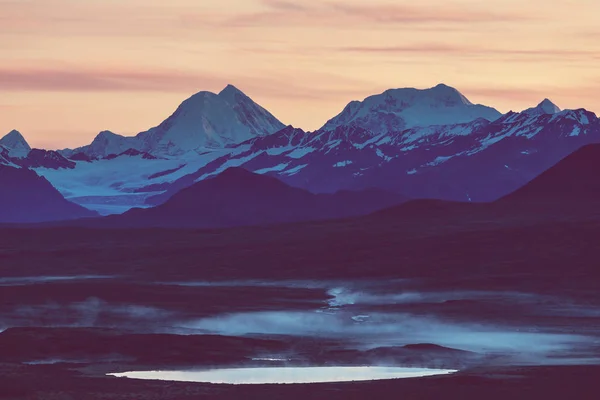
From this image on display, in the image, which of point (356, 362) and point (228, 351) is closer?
point (356, 362)

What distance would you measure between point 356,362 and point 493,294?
48.9 meters

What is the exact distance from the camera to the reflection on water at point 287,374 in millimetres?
62406

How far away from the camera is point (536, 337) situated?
8144 centimetres

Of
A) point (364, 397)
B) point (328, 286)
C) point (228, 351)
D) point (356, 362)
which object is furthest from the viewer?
point (328, 286)

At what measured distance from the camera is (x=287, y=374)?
6431cm

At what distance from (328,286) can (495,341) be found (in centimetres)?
5834

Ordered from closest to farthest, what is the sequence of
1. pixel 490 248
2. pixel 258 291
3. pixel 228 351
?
pixel 228 351
pixel 258 291
pixel 490 248

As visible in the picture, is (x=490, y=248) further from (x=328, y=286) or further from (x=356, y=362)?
(x=356, y=362)

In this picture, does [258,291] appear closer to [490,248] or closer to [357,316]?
[357,316]

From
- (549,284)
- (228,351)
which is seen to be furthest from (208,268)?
(228,351)

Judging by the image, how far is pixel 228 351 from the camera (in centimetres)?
7394

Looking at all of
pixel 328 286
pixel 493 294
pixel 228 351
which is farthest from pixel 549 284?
pixel 228 351

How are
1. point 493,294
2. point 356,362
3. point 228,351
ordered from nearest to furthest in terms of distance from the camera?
point 356,362
point 228,351
point 493,294

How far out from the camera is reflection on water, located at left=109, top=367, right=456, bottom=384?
62406mm
